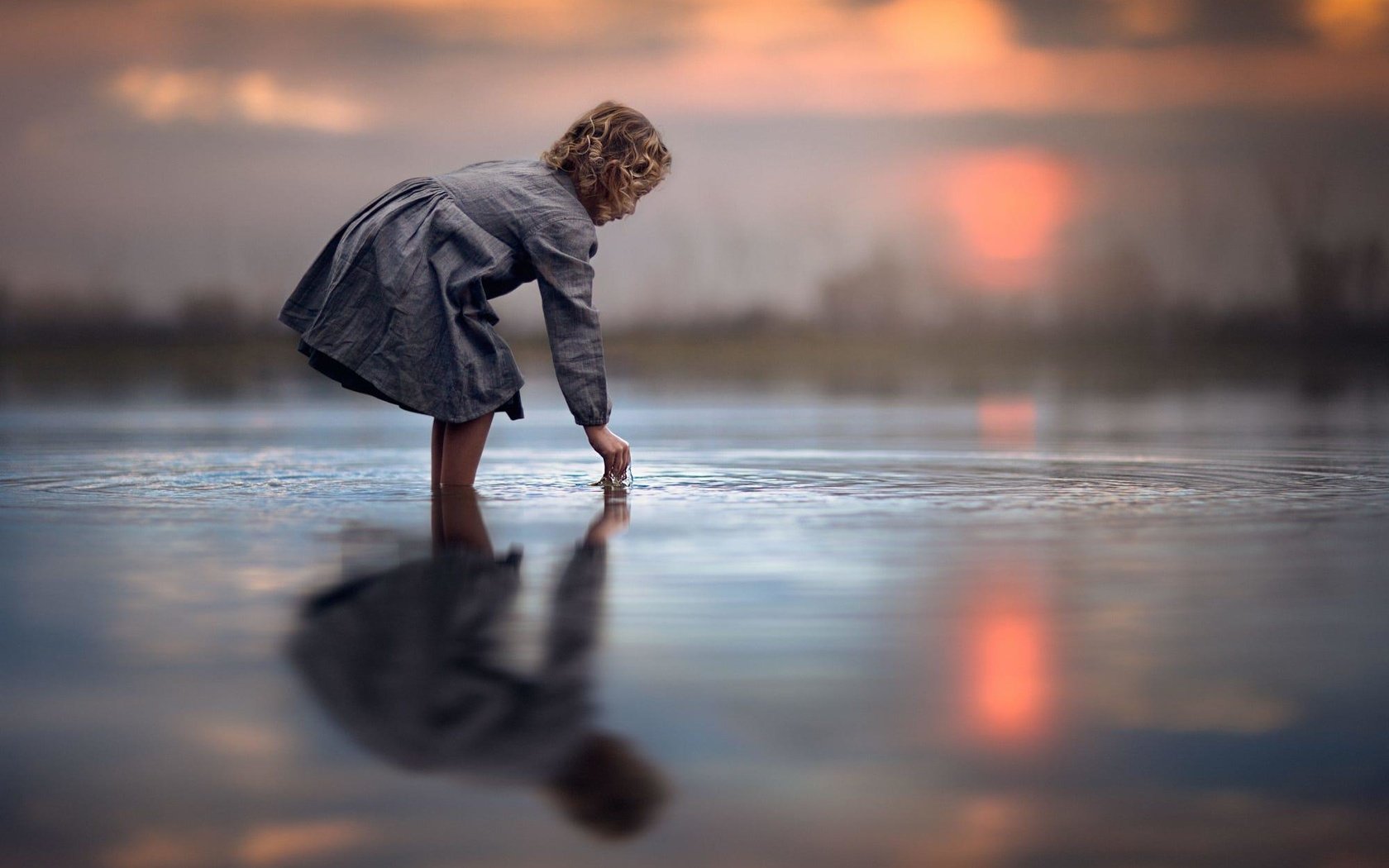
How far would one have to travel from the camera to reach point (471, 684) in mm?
2201

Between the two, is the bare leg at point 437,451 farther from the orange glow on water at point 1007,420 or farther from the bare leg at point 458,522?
the orange glow on water at point 1007,420

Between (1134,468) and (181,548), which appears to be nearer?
(181,548)

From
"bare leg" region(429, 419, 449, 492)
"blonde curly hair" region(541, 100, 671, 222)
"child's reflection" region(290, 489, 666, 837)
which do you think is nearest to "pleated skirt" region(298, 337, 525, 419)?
"bare leg" region(429, 419, 449, 492)

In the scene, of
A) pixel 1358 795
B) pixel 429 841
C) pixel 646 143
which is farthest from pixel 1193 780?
pixel 646 143

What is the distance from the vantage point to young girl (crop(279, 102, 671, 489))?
15.9 ft

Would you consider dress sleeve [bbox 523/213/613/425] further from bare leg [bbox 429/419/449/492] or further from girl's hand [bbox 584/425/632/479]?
bare leg [bbox 429/419/449/492]

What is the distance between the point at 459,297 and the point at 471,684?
2853mm

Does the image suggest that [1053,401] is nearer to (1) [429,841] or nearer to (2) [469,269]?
(2) [469,269]

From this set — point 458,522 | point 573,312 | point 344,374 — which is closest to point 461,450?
point 344,374

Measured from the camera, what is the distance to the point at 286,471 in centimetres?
614

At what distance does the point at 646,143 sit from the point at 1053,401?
1010cm

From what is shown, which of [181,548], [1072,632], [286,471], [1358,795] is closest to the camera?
[1358,795]

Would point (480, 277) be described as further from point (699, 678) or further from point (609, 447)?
point (699, 678)

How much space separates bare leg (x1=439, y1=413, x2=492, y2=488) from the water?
0.76ft
